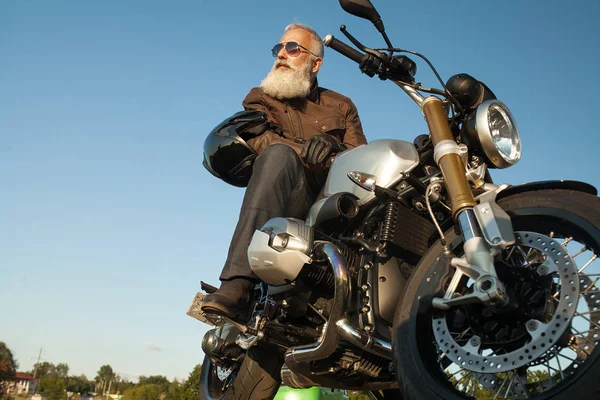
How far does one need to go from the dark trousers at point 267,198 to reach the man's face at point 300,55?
1.05 m

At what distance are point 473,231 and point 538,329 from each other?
0.42m

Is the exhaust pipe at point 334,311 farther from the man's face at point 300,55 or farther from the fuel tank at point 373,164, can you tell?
the man's face at point 300,55

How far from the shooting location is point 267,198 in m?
3.16

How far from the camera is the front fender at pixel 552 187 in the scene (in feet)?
6.93

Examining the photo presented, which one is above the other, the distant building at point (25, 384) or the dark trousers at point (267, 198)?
the dark trousers at point (267, 198)

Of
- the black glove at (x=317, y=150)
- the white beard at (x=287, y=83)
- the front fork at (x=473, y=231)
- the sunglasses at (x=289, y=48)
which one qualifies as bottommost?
the front fork at (x=473, y=231)

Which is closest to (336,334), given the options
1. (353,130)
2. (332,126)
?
(332,126)

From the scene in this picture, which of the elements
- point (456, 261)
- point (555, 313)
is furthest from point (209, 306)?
point (555, 313)

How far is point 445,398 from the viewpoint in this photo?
2014 mm

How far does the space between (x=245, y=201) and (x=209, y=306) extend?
650 mm

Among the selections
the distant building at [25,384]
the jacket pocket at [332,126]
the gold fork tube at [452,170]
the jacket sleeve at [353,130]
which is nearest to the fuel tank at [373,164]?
the gold fork tube at [452,170]

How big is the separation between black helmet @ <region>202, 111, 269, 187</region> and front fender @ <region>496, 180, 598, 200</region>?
1.66 meters

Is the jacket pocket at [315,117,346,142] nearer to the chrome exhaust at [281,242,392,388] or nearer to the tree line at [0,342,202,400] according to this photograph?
the chrome exhaust at [281,242,392,388]

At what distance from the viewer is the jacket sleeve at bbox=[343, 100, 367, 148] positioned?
396cm
